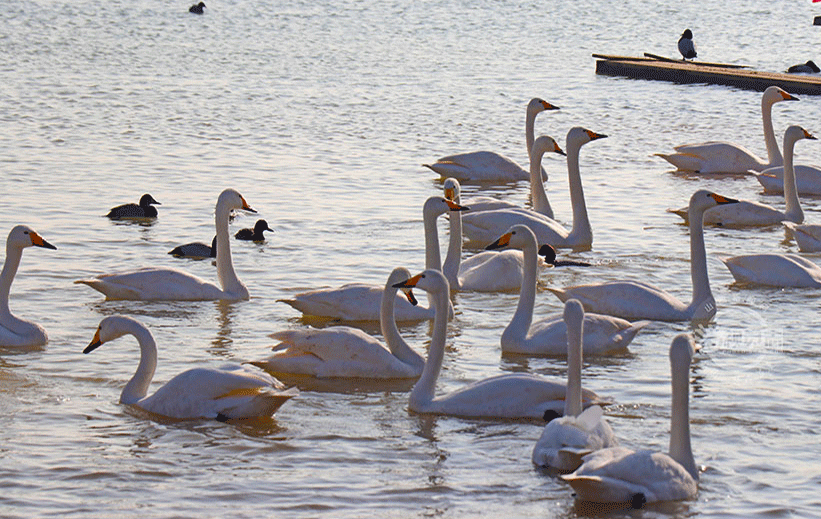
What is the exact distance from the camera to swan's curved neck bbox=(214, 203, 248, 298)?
1056 centimetres

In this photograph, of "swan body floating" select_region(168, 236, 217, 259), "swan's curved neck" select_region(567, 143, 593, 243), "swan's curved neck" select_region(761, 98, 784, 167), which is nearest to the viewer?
"swan body floating" select_region(168, 236, 217, 259)

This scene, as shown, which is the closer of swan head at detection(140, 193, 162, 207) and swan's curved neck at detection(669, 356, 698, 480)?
swan's curved neck at detection(669, 356, 698, 480)

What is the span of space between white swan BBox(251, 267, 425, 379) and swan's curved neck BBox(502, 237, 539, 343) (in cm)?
81

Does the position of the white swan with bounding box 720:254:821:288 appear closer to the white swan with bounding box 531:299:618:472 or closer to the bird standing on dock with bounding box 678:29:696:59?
the white swan with bounding box 531:299:618:472

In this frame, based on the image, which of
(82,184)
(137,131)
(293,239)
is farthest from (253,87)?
(293,239)

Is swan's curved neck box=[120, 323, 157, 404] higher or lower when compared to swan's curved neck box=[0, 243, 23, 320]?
lower

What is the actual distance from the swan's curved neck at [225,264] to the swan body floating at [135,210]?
2.79m

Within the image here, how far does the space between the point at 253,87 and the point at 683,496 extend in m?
19.8

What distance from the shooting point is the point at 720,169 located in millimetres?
17609

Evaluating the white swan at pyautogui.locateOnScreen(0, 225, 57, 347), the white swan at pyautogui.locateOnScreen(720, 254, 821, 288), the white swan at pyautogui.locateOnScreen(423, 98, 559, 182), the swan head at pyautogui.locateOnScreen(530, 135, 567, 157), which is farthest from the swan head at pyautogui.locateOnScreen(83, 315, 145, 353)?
the white swan at pyautogui.locateOnScreen(423, 98, 559, 182)

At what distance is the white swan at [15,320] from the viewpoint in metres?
8.94

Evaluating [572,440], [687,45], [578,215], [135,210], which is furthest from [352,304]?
[687,45]

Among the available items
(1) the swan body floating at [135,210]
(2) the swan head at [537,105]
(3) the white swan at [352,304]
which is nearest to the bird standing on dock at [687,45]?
(2) the swan head at [537,105]

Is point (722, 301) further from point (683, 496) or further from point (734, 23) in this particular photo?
point (734, 23)
